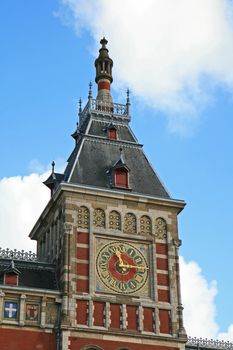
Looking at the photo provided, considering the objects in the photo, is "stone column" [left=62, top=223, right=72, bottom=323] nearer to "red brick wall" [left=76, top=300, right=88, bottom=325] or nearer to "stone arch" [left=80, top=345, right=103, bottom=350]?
"red brick wall" [left=76, top=300, right=88, bottom=325]

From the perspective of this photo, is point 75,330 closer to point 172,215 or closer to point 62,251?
point 62,251

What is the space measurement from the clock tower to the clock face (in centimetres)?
6

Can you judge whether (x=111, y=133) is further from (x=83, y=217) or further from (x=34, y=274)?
(x=34, y=274)

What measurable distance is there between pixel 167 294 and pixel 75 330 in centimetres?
655

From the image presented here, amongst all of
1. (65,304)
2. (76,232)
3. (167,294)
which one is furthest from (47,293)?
(167,294)

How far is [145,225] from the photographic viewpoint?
156ft

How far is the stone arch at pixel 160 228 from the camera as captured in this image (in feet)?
156

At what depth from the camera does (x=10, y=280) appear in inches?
1716

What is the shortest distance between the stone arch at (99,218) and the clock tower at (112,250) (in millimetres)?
62

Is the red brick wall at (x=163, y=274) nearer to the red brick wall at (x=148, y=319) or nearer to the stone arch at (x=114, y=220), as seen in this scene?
the red brick wall at (x=148, y=319)

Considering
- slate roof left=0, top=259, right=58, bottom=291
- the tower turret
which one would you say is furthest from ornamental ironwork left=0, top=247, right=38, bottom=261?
the tower turret

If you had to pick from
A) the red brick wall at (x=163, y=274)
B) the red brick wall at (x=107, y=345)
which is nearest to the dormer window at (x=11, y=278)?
the red brick wall at (x=107, y=345)

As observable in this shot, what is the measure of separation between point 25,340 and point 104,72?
23494 mm

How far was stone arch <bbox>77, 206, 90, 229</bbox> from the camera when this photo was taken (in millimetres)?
45750
